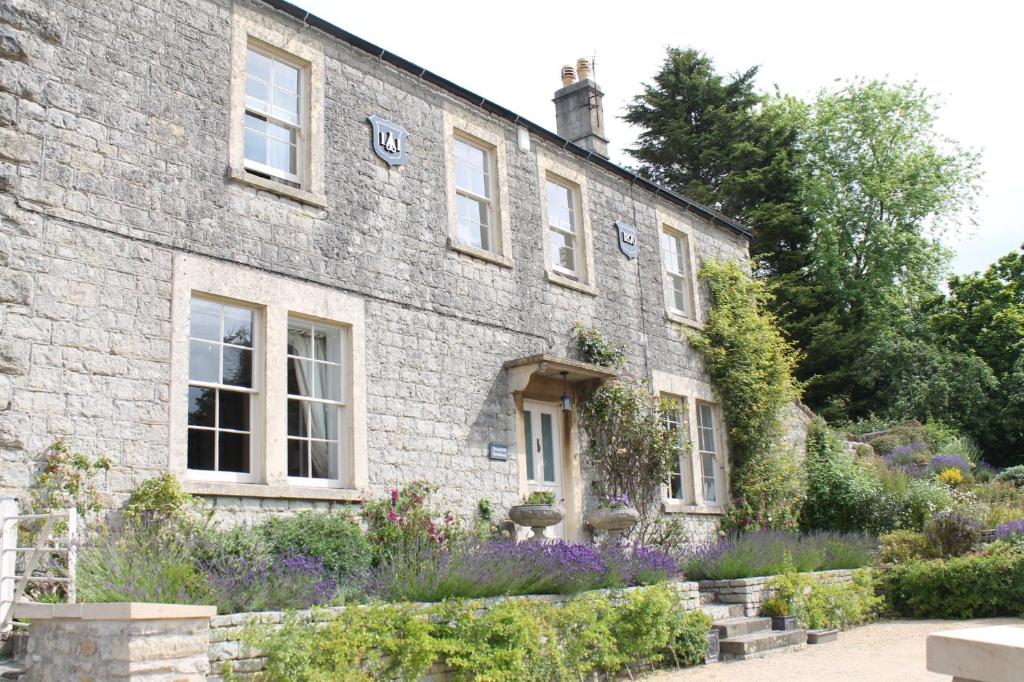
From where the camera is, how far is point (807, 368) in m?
27.0

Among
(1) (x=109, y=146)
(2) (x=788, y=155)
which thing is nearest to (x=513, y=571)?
(1) (x=109, y=146)

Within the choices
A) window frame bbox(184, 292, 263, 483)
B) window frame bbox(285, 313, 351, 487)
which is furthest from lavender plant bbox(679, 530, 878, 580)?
window frame bbox(184, 292, 263, 483)

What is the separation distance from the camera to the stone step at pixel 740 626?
10273 mm

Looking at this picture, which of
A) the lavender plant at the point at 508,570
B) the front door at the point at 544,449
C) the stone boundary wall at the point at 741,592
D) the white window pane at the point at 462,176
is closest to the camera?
the lavender plant at the point at 508,570

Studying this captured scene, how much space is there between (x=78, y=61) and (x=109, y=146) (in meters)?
0.76

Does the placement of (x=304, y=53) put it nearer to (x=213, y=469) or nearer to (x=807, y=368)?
(x=213, y=469)

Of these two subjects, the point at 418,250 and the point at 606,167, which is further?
the point at 606,167

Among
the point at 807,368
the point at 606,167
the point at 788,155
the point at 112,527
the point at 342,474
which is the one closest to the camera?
the point at 112,527

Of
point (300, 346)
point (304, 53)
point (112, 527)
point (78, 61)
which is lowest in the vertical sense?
point (112, 527)

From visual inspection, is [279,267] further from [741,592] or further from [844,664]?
[844,664]

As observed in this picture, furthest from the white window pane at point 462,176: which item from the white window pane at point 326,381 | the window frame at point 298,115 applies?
the white window pane at point 326,381

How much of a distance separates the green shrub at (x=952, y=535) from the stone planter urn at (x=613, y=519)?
4.90 metres

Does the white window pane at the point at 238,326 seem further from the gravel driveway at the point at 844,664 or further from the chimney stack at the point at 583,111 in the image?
the chimney stack at the point at 583,111

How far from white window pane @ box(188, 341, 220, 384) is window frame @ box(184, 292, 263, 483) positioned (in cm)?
3
